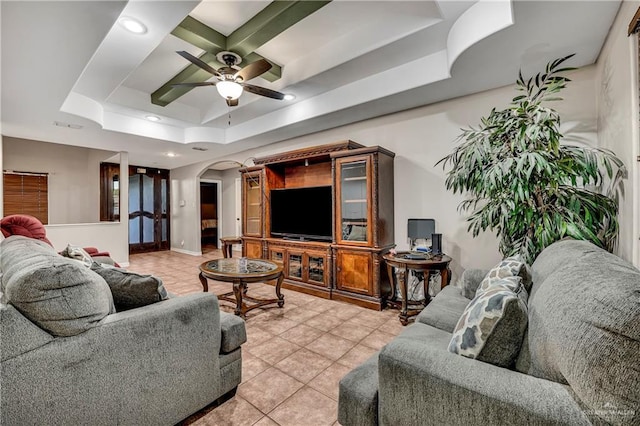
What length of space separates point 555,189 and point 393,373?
186cm

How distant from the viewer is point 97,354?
1.25 m

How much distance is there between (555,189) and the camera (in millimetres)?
2010

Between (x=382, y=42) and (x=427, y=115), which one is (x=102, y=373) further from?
(x=427, y=115)

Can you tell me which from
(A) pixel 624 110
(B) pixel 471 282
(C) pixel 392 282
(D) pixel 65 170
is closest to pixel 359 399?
(B) pixel 471 282

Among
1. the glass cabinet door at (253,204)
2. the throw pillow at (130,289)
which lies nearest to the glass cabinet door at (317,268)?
the glass cabinet door at (253,204)

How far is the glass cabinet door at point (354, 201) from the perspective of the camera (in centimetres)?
354

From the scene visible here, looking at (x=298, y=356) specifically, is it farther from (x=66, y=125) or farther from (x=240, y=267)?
(x=66, y=125)

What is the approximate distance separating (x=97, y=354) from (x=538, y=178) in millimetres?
2840

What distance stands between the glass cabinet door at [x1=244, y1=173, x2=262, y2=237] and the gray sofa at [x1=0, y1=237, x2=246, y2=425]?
10.4ft

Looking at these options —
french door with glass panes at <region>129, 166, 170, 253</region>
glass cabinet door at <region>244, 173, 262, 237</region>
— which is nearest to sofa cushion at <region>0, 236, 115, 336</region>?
glass cabinet door at <region>244, 173, 262, 237</region>

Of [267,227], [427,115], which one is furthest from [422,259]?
[267,227]

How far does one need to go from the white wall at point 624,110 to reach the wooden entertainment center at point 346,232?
1.98m

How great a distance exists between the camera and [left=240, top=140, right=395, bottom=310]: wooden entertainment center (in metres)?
3.45

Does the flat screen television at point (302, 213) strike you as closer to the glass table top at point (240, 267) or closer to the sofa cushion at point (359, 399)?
the glass table top at point (240, 267)
